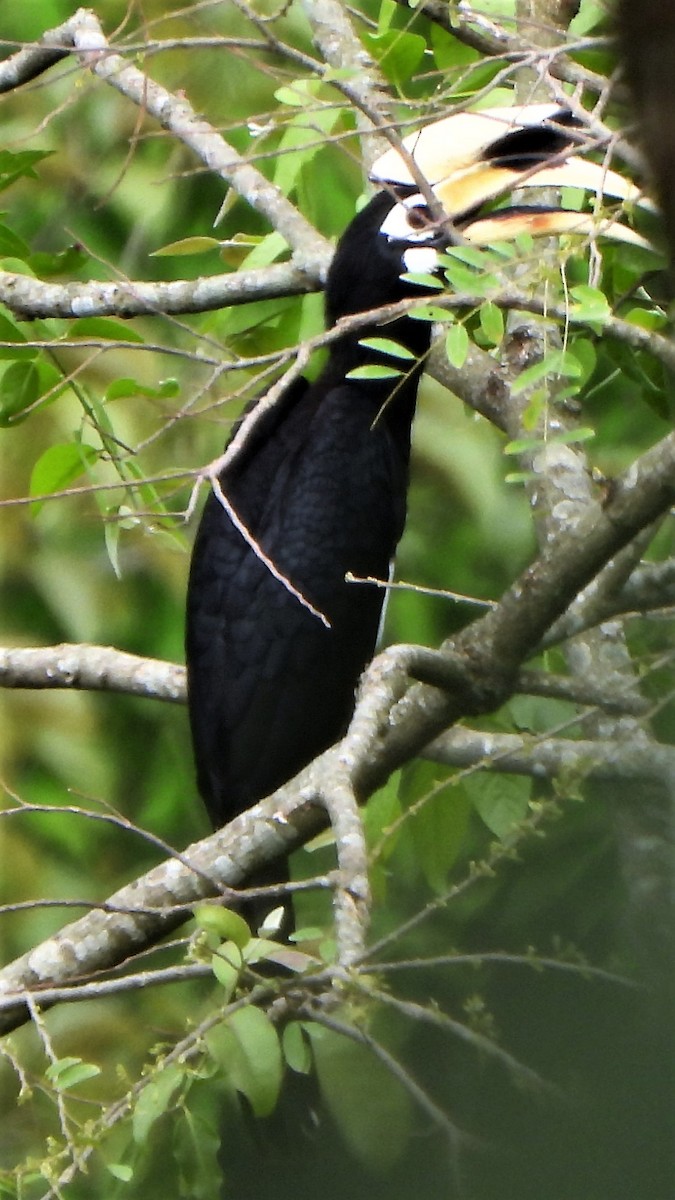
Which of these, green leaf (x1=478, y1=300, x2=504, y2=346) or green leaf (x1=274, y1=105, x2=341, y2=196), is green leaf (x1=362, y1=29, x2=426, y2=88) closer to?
green leaf (x1=274, y1=105, x2=341, y2=196)

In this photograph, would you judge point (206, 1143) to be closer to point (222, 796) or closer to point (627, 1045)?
point (627, 1045)

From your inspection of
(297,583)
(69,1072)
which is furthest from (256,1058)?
(297,583)

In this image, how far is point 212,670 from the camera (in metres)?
1.43

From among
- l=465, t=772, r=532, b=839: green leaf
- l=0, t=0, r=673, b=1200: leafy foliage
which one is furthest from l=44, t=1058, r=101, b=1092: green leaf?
l=465, t=772, r=532, b=839: green leaf

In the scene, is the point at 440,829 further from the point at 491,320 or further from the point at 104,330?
the point at 104,330

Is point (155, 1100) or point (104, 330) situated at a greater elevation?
point (104, 330)

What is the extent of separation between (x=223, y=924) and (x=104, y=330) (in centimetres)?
65

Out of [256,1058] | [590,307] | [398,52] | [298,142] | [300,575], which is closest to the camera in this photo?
[256,1058]

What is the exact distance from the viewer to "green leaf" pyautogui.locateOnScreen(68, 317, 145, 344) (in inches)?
46.8

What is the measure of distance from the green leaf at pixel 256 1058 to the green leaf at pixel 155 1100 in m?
0.05

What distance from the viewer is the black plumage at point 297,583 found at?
144cm

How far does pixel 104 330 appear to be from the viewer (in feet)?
4.01

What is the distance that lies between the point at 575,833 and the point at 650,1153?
0.11 meters

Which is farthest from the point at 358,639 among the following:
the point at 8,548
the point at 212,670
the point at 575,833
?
the point at 575,833
